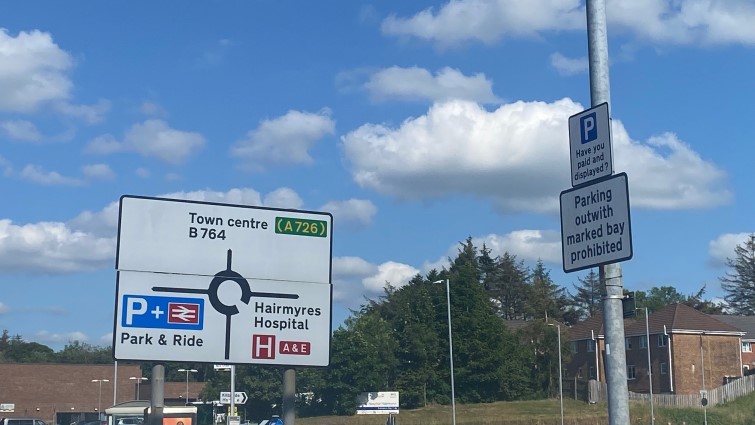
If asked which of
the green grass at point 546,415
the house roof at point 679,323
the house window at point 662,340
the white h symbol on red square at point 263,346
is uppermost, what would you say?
the house roof at point 679,323

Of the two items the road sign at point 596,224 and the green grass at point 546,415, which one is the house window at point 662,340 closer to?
the green grass at point 546,415

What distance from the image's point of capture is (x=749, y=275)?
152750 mm

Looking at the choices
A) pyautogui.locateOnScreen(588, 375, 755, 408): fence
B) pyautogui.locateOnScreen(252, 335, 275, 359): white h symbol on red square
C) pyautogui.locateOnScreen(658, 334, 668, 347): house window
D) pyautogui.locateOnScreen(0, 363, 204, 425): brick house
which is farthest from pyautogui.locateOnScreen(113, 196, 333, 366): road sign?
pyautogui.locateOnScreen(0, 363, 204, 425): brick house

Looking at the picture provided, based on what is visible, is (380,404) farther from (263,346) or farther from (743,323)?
(263,346)

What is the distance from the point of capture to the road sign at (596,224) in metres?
8.58

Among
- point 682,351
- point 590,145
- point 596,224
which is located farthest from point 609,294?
point 682,351

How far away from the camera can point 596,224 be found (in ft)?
29.1

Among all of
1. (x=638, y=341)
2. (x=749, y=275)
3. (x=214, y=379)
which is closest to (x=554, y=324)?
(x=638, y=341)

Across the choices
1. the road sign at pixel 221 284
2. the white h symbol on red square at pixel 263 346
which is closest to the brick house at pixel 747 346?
the road sign at pixel 221 284

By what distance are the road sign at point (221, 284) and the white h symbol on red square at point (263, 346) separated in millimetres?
11

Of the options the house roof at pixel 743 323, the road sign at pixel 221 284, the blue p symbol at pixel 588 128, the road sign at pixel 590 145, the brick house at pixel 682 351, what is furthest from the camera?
the house roof at pixel 743 323

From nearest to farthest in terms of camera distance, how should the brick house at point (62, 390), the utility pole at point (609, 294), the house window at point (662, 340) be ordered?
the utility pole at point (609, 294) < the house window at point (662, 340) < the brick house at point (62, 390)

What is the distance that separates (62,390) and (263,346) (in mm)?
98005

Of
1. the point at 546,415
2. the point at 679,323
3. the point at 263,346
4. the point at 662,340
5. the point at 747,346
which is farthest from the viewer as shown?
the point at 747,346
